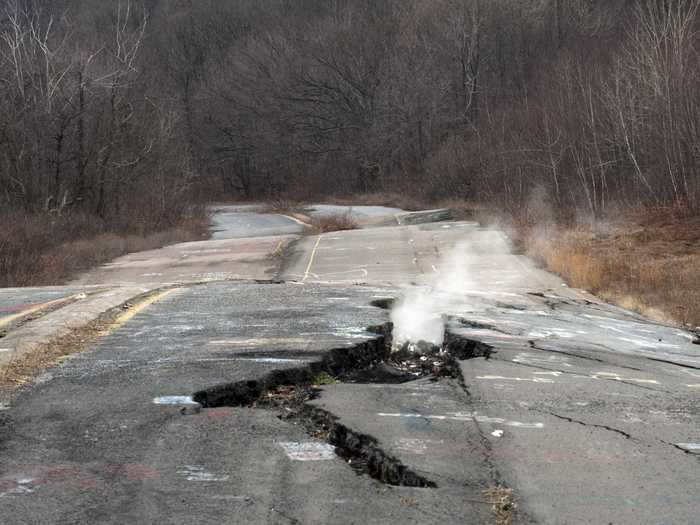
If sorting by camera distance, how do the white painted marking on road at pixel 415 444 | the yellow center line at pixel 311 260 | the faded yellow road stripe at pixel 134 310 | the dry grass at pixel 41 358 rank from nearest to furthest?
the white painted marking on road at pixel 415 444 → the dry grass at pixel 41 358 → the faded yellow road stripe at pixel 134 310 → the yellow center line at pixel 311 260

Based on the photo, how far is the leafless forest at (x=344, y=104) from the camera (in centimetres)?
3114

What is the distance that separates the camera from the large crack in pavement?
14.7 feet

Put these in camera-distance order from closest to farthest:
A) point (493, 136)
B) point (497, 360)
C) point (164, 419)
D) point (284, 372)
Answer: point (164, 419)
point (284, 372)
point (497, 360)
point (493, 136)

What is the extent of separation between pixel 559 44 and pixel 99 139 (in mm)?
36546

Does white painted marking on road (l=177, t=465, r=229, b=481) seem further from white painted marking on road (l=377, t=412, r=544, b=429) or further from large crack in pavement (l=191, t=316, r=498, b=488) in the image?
white painted marking on road (l=377, t=412, r=544, b=429)

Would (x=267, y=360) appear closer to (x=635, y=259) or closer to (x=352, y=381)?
(x=352, y=381)

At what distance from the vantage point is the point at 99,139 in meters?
39.3

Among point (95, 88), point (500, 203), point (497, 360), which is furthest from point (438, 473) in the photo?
point (95, 88)

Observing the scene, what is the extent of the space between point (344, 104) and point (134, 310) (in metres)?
66.2

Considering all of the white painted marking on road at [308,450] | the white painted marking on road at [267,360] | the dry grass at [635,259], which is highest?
the white painted marking on road at [267,360]

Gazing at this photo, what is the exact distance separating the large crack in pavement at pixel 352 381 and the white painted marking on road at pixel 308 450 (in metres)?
0.07

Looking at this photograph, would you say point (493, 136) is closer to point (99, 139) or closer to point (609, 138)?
point (609, 138)

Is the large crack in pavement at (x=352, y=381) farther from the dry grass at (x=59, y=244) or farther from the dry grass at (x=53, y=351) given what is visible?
the dry grass at (x=59, y=244)

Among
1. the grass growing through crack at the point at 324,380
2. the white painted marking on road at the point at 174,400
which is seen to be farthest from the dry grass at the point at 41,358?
the grass growing through crack at the point at 324,380
